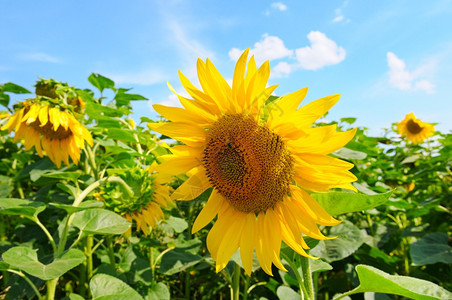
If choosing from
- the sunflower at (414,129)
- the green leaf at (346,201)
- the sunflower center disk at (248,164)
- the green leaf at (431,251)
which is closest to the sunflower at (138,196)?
the sunflower center disk at (248,164)

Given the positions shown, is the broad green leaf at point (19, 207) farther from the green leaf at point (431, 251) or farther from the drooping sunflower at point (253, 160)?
the green leaf at point (431, 251)

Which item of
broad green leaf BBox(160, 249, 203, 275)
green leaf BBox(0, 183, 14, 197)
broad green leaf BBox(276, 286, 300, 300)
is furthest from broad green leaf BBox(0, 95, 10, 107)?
broad green leaf BBox(276, 286, 300, 300)

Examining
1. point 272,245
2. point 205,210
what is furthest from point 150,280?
point 272,245

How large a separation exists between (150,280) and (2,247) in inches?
33.9

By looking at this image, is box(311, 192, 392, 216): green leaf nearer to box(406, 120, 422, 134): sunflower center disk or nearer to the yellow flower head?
the yellow flower head

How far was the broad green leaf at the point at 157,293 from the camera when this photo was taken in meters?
1.61

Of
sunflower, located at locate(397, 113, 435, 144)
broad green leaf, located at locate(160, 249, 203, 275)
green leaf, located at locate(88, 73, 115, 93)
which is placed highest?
sunflower, located at locate(397, 113, 435, 144)

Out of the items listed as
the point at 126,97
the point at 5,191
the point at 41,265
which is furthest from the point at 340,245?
the point at 5,191

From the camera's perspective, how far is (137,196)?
5.10ft

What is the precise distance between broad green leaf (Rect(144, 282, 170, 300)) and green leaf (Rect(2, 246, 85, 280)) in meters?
0.56

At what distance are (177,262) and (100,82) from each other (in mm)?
1463

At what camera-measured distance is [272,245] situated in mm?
1004

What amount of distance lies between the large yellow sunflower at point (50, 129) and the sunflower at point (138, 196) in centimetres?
42

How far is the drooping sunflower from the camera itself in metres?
0.89
